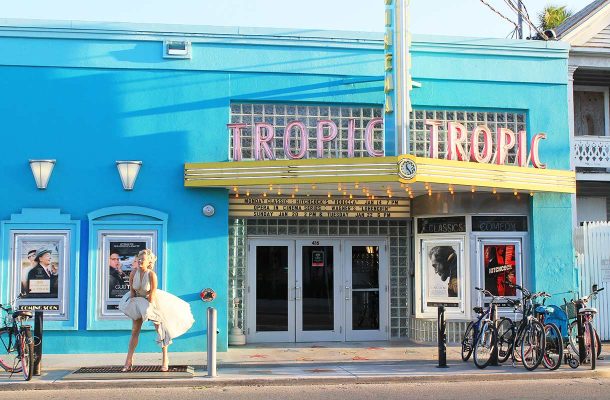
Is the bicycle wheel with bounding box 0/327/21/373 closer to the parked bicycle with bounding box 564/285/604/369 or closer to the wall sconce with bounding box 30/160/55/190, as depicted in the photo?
the wall sconce with bounding box 30/160/55/190

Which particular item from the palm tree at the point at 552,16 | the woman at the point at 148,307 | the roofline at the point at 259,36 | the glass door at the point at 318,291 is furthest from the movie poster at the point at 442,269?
the palm tree at the point at 552,16

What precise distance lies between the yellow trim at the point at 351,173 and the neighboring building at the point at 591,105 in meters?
3.07

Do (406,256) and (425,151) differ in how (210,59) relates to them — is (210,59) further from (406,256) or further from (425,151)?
(406,256)

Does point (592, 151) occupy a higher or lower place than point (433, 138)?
higher

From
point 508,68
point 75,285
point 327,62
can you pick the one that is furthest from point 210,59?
point 508,68

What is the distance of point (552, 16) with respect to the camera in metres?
29.2

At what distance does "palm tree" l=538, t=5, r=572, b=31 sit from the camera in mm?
29062

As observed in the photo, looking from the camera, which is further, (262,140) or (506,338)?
(262,140)

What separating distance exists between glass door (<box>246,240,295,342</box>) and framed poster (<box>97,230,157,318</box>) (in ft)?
8.22

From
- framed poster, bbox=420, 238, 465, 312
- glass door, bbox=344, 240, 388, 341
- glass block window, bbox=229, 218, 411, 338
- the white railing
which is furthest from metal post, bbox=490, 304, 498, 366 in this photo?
the white railing

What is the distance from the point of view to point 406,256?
56.7 ft

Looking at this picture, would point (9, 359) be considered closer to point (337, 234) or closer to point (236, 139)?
point (236, 139)

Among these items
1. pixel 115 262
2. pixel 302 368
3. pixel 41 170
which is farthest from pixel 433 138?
pixel 41 170

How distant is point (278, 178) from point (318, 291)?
350 cm
